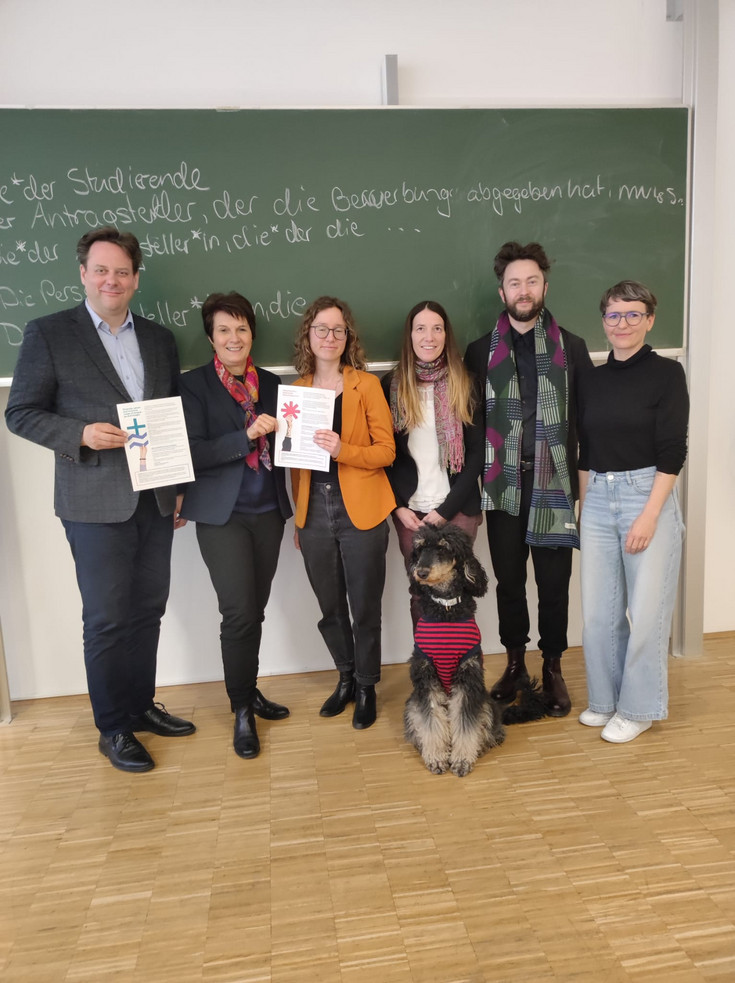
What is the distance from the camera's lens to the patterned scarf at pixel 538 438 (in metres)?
2.81

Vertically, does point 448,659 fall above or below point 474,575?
below

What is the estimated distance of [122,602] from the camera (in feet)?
8.77

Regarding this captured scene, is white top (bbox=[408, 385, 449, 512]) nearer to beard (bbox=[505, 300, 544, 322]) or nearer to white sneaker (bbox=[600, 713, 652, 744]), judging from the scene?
beard (bbox=[505, 300, 544, 322])

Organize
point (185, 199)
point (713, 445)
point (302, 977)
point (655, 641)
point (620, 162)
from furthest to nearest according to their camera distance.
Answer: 1. point (713, 445)
2. point (620, 162)
3. point (185, 199)
4. point (655, 641)
5. point (302, 977)

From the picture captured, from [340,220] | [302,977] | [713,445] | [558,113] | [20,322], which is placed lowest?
[302,977]

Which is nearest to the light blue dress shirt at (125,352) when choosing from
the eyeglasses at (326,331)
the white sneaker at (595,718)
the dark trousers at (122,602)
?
the dark trousers at (122,602)

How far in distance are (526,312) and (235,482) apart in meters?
1.31

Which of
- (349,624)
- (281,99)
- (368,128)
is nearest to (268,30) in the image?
(281,99)

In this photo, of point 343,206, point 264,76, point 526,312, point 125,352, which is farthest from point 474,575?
point 264,76

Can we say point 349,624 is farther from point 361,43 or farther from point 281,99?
point 361,43

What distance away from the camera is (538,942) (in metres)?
1.78

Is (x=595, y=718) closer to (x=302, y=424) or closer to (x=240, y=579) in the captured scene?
(x=240, y=579)

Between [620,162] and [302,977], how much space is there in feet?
10.9

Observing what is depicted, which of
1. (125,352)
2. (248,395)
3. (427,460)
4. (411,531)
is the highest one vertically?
(125,352)
